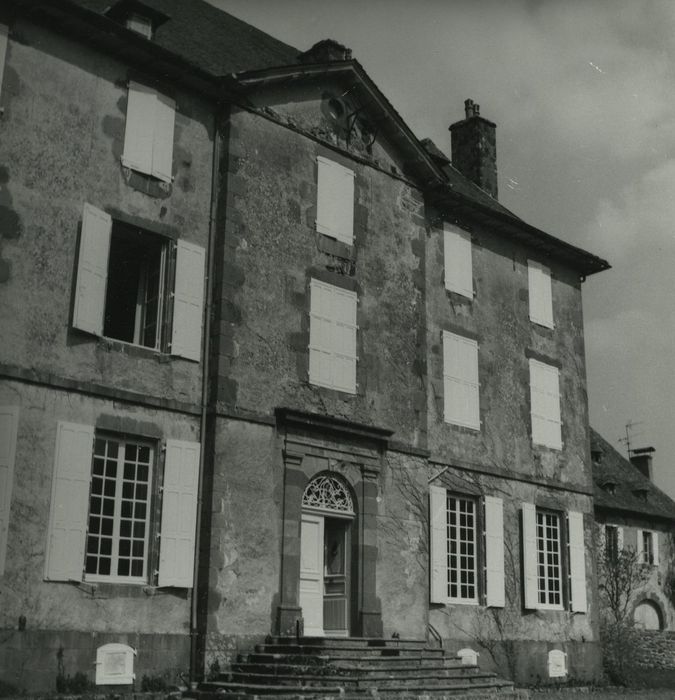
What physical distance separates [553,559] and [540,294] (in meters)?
5.26

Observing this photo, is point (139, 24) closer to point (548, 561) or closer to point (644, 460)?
point (548, 561)

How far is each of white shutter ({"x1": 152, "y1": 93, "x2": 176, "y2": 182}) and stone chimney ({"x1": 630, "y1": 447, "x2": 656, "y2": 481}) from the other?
24267 mm

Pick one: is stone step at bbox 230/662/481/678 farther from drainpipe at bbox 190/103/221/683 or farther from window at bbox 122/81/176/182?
window at bbox 122/81/176/182

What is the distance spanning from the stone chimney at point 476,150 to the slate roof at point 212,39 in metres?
4.69

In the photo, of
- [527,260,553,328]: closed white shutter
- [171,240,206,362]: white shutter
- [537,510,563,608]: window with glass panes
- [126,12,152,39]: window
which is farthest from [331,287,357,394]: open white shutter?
[537,510,563,608]: window with glass panes

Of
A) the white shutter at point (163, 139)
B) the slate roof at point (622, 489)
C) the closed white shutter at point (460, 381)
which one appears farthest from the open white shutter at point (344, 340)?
the slate roof at point (622, 489)

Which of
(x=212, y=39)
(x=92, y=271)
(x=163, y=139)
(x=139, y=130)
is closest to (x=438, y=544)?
(x=92, y=271)

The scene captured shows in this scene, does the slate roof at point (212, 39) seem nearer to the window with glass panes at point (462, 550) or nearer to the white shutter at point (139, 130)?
the white shutter at point (139, 130)

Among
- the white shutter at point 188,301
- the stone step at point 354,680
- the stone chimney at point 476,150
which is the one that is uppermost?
the stone chimney at point 476,150

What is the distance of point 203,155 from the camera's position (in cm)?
1461

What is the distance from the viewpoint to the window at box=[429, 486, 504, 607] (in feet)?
54.5

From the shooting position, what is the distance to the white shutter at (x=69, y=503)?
11.9 m

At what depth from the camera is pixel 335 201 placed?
16.2 meters

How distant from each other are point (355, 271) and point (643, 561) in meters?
16.3
